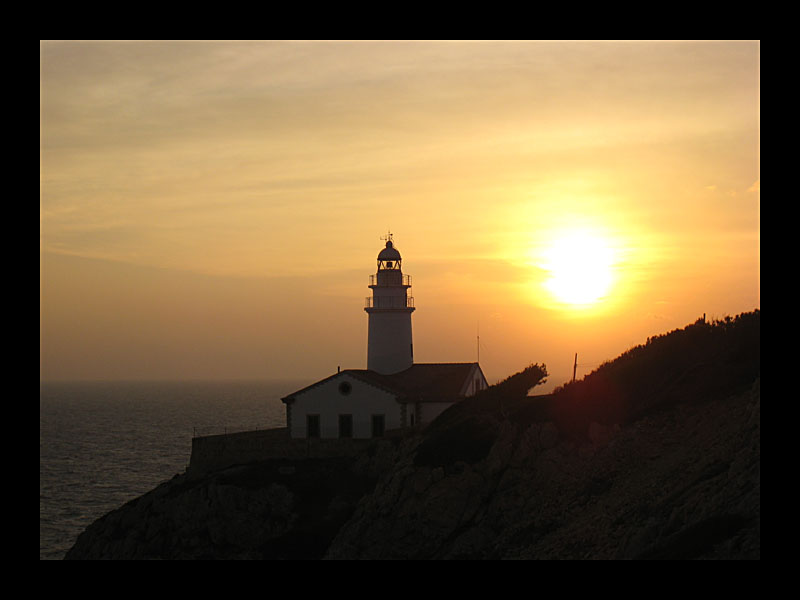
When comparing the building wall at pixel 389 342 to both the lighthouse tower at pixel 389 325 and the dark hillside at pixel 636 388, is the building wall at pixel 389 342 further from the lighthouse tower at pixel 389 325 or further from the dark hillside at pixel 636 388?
the dark hillside at pixel 636 388

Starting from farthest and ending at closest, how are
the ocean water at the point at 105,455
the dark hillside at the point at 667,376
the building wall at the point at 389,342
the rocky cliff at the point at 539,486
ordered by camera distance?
the ocean water at the point at 105,455
the building wall at the point at 389,342
the dark hillside at the point at 667,376
the rocky cliff at the point at 539,486

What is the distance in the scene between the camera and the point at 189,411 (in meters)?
178

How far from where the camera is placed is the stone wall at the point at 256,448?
43.9 metres

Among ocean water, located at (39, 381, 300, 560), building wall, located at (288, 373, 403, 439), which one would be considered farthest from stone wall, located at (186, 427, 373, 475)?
ocean water, located at (39, 381, 300, 560)

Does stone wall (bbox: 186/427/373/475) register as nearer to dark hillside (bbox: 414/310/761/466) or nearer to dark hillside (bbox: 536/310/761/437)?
dark hillside (bbox: 414/310/761/466)

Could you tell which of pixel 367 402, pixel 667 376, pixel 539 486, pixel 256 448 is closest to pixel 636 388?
pixel 667 376

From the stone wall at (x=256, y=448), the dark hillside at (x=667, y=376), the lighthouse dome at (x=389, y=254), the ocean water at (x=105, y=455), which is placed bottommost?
the ocean water at (x=105, y=455)

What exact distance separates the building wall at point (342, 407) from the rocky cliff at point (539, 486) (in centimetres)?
401

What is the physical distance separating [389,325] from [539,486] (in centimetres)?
2338

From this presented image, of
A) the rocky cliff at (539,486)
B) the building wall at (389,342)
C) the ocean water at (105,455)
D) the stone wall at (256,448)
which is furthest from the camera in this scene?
the ocean water at (105,455)

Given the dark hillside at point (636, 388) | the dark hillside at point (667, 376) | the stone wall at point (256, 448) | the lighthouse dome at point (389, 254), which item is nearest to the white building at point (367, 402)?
the stone wall at point (256, 448)

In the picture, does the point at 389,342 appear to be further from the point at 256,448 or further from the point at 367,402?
the point at 256,448
